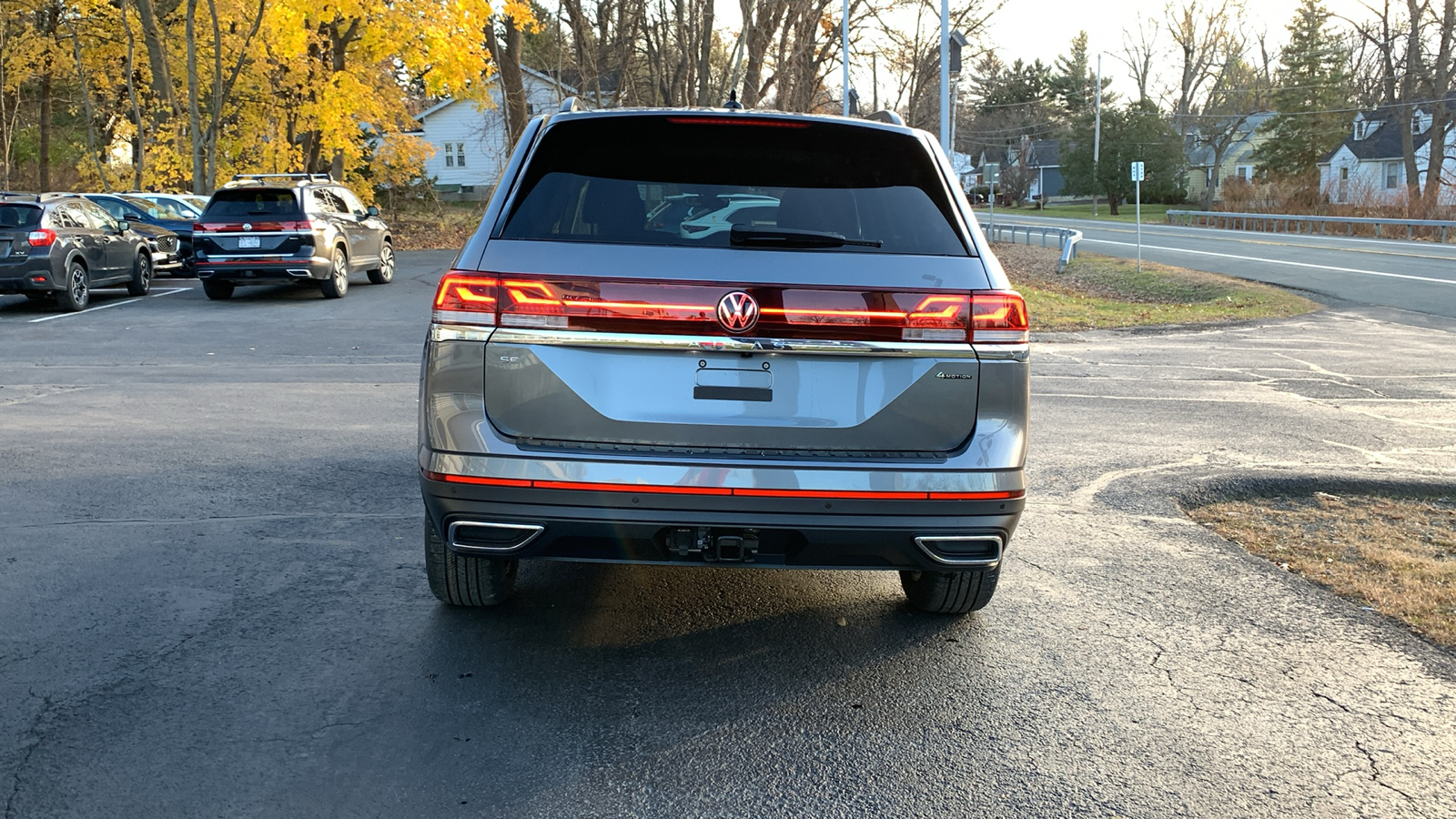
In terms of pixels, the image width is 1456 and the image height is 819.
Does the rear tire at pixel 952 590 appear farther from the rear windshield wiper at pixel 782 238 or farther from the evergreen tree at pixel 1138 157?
the evergreen tree at pixel 1138 157

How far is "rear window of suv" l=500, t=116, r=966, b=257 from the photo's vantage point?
13.3 ft

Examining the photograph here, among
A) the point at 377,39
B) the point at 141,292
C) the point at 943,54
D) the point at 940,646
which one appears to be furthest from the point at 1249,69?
the point at 940,646

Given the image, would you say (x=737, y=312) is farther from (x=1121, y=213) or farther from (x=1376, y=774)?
(x=1121, y=213)

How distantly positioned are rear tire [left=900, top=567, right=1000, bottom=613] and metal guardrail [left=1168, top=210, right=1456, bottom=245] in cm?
3815

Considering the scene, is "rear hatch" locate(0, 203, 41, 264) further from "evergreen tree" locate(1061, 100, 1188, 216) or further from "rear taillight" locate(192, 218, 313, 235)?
"evergreen tree" locate(1061, 100, 1188, 216)

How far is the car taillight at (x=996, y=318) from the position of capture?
3.91 meters

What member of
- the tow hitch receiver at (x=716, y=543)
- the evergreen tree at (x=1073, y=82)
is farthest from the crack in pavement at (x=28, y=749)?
the evergreen tree at (x=1073, y=82)

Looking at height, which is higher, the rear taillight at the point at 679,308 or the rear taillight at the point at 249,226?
the rear taillight at the point at 249,226

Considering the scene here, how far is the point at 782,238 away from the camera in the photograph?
12.7ft

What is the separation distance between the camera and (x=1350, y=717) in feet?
13.0

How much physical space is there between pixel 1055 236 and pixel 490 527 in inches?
1426

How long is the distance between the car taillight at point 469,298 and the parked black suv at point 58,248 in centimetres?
1545

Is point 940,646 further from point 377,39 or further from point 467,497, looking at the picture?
point 377,39

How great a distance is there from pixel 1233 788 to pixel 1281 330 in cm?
1481
